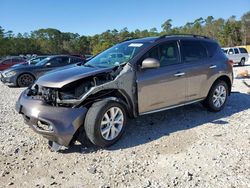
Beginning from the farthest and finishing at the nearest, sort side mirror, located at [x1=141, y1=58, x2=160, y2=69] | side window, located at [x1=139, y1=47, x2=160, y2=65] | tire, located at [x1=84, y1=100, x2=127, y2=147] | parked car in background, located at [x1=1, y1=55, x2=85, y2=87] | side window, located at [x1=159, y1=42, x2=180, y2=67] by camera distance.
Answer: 1. parked car in background, located at [x1=1, y1=55, x2=85, y2=87]
2. side window, located at [x1=159, y1=42, x2=180, y2=67]
3. side window, located at [x1=139, y1=47, x2=160, y2=65]
4. side mirror, located at [x1=141, y1=58, x2=160, y2=69]
5. tire, located at [x1=84, y1=100, x2=127, y2=147]

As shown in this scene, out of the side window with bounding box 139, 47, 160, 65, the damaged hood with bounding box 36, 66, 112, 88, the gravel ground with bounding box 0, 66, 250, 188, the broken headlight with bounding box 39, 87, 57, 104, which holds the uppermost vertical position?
the side window with bounding box 139, 47, 160, 65

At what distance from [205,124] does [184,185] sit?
2.53m

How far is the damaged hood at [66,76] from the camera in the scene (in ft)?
15.4

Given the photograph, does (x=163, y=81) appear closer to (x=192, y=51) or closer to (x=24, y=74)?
(x=192, y=51)

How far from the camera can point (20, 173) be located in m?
4.03

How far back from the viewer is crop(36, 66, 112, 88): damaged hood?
4703 millimetres

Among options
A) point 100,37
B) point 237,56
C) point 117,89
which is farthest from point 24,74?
point 100,37

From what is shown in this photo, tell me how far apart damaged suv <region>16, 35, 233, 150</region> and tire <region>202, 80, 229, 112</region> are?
0.14 feet

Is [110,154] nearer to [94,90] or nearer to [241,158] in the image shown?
[94,90]

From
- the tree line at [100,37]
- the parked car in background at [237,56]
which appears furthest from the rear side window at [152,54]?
the tree line at [100,37]

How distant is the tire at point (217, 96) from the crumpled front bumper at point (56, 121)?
3.12 m

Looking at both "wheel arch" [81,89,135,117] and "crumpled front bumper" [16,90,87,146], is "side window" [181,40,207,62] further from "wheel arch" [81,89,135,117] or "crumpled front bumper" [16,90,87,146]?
"crumpled front bumper" [16,90,87,146]

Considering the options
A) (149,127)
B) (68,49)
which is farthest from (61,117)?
(68,49)

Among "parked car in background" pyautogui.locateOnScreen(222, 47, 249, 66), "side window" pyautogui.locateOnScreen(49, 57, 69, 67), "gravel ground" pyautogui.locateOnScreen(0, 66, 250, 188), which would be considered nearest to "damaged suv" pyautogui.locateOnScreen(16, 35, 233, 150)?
"gravel ground" pyautogui.locateOnScreen(0, 66, 250, 188)
